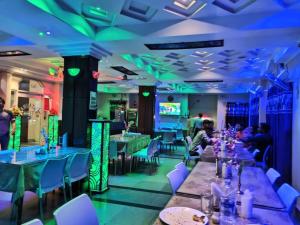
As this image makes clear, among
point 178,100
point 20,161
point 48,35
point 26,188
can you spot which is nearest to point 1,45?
point 48,35

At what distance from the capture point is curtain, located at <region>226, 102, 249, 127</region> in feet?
44.7

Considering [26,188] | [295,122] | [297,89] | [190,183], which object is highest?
[297,89]

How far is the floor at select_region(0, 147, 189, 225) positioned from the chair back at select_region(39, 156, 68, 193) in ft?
1.47

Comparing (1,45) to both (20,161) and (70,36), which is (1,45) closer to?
(70,36)

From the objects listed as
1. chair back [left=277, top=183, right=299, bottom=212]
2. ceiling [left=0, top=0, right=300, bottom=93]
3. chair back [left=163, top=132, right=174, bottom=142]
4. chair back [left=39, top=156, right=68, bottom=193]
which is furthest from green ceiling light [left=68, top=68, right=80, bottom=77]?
chair back [left=163, top=132, right=174, bottom=142]

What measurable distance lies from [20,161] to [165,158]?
18.1 ft

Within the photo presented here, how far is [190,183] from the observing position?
8.32ft

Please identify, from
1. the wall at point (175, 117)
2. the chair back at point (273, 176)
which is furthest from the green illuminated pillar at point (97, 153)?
the wall at point (175, 117)

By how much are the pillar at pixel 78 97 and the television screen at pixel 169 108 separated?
384 inches

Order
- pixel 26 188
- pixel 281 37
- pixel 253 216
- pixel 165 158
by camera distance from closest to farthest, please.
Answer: pixel 253 216 < pixel 26 188 < pixel 281 37 < pixel 165 158

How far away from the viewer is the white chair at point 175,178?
2.52 metres

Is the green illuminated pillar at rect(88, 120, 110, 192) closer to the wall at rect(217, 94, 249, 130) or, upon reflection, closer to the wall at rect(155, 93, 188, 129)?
the wall at rect(155, 93, 188, 129)

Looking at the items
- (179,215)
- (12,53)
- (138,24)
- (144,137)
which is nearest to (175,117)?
(144,137)

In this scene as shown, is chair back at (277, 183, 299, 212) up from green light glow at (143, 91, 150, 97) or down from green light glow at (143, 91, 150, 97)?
down
